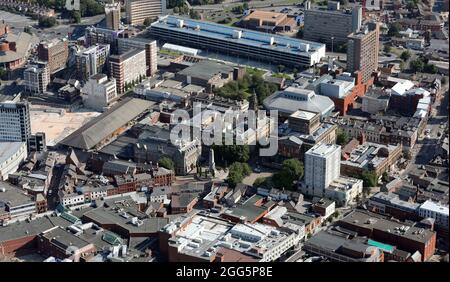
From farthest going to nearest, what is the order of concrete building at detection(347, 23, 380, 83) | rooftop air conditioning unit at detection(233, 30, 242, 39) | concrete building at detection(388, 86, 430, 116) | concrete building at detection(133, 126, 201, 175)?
rooftop air conditioning unit at detection(233, 30, 242, 39), concrete building at detection(347, 23, 380, 83), concrete building at detection(388, 86, 430, 116), concrete building at detection(133, 126, 201, 175)

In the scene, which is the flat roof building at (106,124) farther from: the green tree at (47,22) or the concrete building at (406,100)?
the green tree at (47,22)

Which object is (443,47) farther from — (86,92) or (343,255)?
(343,255)

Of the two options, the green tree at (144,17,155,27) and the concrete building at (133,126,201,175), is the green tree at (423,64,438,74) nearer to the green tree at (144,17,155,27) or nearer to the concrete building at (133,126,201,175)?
the concrete building at (133,126,201,175)

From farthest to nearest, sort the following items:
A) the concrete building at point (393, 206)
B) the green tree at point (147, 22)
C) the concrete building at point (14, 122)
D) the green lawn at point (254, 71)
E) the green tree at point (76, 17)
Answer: the green tree at point (76, 17)
the green tree at point (147, 22)
the green lawn at point (254, 71)
the concrete building at point (14, 122)
the concrete building at point (393, 206)

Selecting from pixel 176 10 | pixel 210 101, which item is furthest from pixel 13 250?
pixel 176 10

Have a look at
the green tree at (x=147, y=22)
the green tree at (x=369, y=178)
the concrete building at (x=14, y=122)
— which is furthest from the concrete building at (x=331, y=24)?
the concrete building at (x=14, y=122)

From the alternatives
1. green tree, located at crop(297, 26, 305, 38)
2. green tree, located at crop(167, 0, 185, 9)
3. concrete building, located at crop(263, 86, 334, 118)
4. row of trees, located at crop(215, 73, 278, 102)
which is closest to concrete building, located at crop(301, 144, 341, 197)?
concrete building, located at crop(263, 86, 334, 118)
